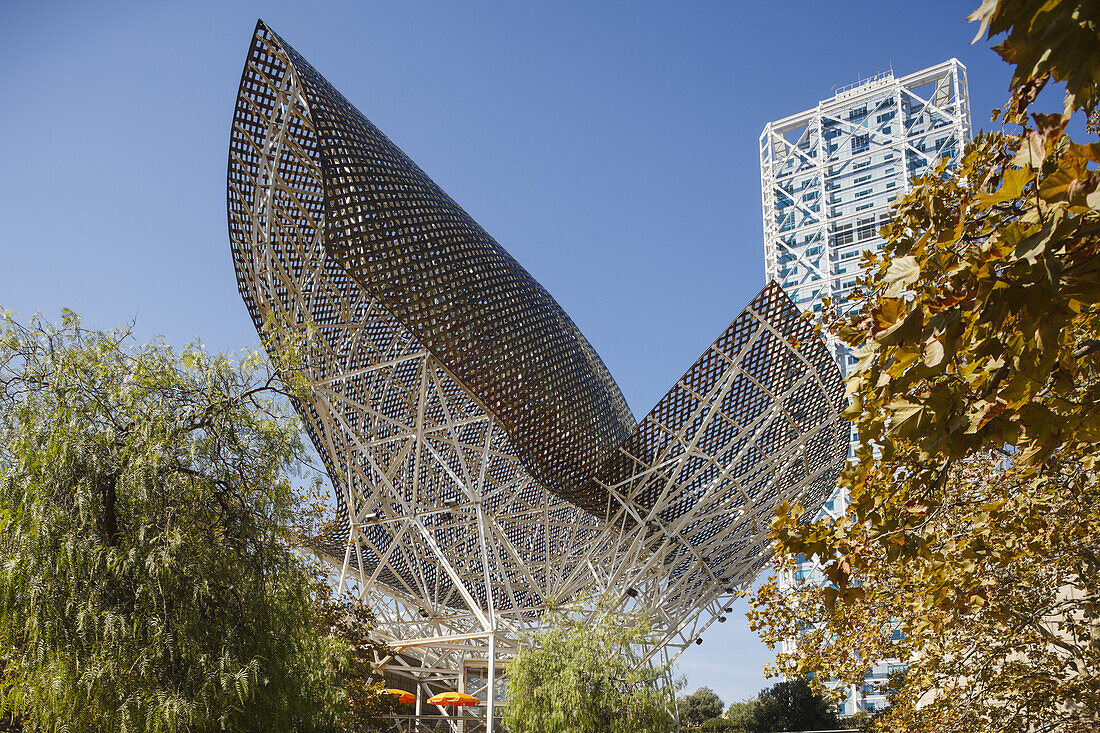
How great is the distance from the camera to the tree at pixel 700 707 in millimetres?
36719

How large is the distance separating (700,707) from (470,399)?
24482 mm

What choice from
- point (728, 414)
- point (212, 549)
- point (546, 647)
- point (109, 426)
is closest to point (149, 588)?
point (212, 549)

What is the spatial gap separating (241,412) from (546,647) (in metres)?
8.80

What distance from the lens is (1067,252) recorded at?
232cm

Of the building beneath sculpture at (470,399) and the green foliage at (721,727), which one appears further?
the green foliage at (721,727)

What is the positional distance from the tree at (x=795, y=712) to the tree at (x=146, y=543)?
25.0 m

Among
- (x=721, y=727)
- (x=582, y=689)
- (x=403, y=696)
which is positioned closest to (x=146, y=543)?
(x=582, y=689)

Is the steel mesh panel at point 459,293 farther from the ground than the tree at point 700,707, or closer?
farther from the ground

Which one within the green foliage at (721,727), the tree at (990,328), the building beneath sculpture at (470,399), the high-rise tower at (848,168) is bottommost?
the tree at (990,328)

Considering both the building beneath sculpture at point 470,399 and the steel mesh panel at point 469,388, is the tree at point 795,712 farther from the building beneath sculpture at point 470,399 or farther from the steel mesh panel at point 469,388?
Answer: the steel mesh panel at point 469,388

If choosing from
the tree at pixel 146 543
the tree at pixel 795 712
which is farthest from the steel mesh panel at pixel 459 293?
the tree at pixel 795 712

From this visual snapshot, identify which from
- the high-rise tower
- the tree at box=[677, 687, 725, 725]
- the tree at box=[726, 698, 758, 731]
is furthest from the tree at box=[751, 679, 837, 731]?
the high-rise tower

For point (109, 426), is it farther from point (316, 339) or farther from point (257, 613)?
point (316, 339)

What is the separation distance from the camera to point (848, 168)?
70625 millimetres
